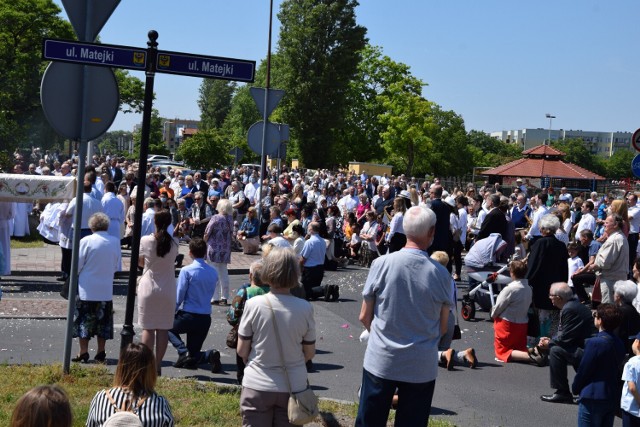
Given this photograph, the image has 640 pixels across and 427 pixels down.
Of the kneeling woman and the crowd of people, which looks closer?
the crowd of people

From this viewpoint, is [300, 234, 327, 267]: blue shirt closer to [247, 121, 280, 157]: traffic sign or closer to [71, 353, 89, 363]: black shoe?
[247, 121, 280, 157]: traffic sign

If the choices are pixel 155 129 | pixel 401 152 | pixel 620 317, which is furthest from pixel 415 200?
pixel 155 129

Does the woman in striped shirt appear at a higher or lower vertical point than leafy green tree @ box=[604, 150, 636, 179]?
lower

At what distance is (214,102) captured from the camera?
154625 millimetres

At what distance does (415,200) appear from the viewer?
16406 millimetres

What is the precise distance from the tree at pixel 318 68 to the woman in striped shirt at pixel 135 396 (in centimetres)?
6995

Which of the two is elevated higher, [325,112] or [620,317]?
[325,112]

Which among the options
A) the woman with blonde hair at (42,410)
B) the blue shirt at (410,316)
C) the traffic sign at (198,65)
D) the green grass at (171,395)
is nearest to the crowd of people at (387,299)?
the blue shirt at (410,316)

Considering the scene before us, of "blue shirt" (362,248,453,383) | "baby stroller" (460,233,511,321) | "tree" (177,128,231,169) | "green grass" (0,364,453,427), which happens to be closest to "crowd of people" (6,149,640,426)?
"blue shirt" (362,248,453,383)

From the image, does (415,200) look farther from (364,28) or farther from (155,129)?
(155,129)

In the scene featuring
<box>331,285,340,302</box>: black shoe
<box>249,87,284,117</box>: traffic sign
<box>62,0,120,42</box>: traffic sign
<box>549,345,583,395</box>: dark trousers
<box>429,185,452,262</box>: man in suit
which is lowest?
<box>331,285,340,302</box>: black shoe

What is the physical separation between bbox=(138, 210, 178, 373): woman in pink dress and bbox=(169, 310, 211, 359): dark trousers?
75cm

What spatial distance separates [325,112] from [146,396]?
7011cm

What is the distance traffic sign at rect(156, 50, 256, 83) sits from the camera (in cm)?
746
